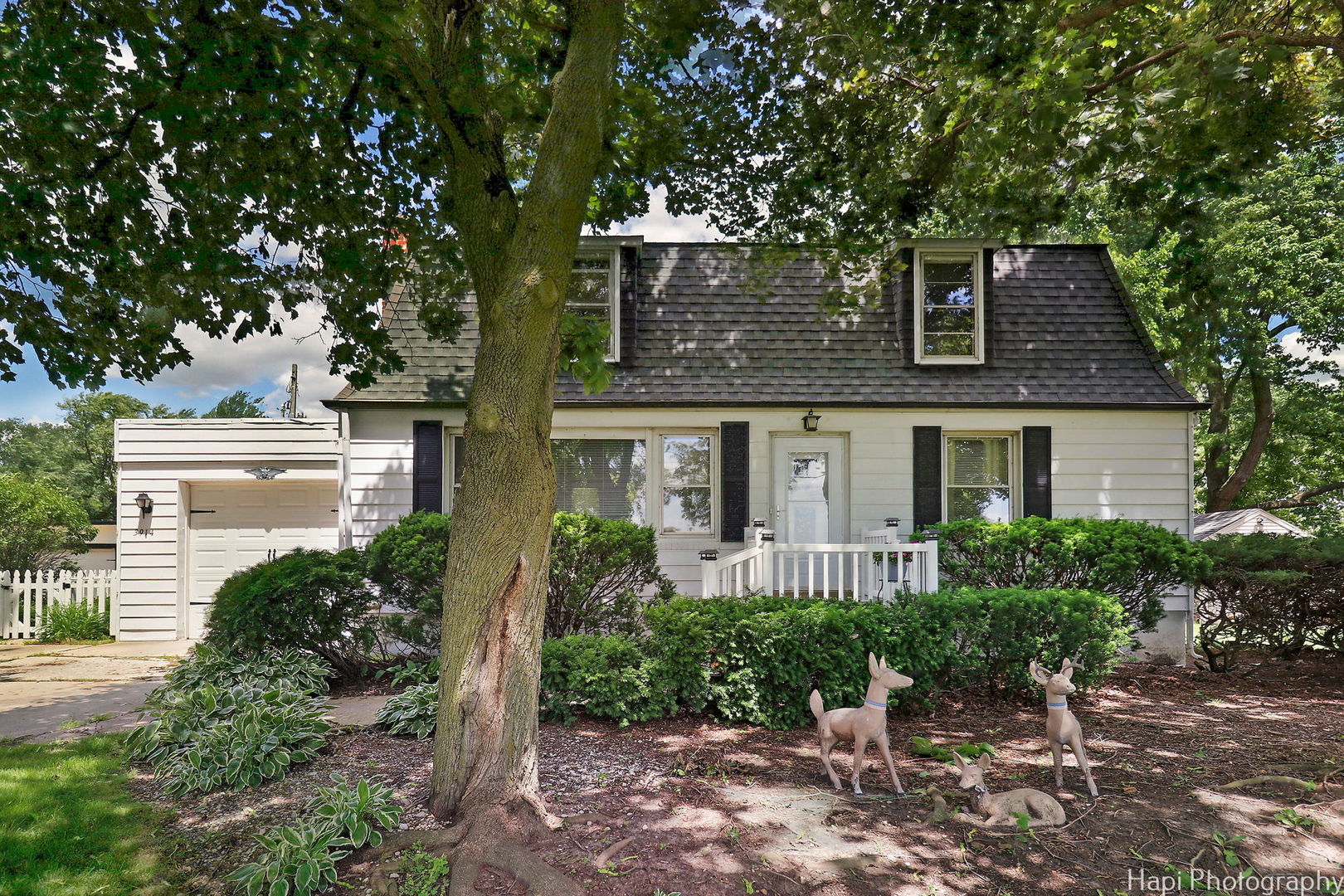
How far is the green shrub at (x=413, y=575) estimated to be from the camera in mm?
6379

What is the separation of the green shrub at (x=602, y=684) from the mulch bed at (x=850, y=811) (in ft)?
0.49

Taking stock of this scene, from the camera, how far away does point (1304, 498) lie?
15.6 metres

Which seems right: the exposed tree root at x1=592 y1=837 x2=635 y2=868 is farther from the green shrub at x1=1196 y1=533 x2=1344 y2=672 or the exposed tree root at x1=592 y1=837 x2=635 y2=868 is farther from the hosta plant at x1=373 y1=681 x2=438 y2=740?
the green shrub at x1=1196 y1=533 x2=1344 y2=672

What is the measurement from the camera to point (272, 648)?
617cm

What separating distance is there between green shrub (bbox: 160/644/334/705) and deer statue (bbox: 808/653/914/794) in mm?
4041

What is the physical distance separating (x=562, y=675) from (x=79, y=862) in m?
2.88

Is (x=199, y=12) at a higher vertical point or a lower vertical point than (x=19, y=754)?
higher

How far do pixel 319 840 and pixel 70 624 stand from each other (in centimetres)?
1071

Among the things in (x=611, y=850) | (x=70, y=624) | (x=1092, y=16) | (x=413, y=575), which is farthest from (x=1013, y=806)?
(x=70, y=624)

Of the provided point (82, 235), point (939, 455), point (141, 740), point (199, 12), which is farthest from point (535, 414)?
point (939, 455)

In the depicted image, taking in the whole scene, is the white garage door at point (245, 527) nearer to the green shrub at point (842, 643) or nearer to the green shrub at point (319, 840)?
the green shrub at point (842, 643)

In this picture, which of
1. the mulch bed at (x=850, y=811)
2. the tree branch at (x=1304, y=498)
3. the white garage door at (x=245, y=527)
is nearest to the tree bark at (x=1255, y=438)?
the tree branch at (x=1304, y=498)

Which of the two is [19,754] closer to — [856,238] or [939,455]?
[856,238]

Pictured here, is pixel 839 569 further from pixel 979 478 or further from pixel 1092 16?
pixel 1092 16
